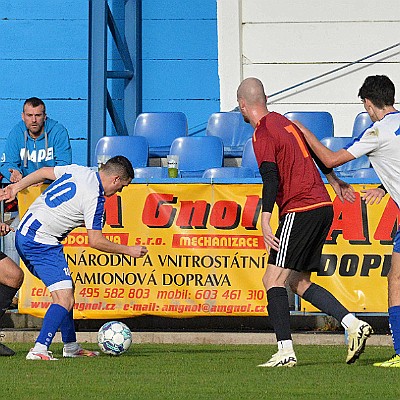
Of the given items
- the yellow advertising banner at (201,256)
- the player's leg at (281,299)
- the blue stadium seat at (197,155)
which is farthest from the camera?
the blue stadium seat at (197,155)

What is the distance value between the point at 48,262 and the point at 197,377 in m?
1.94

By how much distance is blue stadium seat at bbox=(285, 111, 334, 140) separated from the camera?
14351 millimetres

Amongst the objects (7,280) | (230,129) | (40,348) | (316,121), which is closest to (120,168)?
(7,280)

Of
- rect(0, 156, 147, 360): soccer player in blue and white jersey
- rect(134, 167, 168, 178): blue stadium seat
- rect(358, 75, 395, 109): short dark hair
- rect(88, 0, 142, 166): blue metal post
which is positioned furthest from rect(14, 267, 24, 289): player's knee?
rect(88, 0, 142, 166): blue metal post

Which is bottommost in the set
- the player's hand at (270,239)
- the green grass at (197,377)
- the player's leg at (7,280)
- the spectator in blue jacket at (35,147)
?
the green grass at (197,377)

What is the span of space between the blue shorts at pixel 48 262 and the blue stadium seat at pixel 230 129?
6.24 metres

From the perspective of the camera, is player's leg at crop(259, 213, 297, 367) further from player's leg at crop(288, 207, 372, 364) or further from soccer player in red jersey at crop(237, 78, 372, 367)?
player's leg at crop(288, 207, 372, 364)

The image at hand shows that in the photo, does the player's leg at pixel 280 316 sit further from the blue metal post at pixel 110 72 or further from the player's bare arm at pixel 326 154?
the blue metal post at pixel 110 72

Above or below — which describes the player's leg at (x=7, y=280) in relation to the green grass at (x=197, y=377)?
above

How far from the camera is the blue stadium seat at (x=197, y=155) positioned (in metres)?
13.6

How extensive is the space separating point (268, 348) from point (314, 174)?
2.57 m

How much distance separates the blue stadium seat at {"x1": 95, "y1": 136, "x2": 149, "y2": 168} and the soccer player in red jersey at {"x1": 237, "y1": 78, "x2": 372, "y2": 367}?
592 cm

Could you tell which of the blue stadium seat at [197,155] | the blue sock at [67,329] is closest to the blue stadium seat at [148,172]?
the blue stadium seat at [197,155]

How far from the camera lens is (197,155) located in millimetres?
13602
